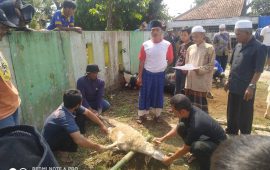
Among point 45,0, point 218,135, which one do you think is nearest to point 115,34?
point 218,135

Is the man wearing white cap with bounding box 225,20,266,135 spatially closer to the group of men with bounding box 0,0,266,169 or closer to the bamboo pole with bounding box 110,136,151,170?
the group of men with bounding box 0,0,266,169

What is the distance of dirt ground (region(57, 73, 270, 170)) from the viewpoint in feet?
12.0

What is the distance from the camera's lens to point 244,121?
417 cm

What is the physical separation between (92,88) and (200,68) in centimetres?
206

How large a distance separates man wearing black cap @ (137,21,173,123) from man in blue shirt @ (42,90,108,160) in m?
1.84

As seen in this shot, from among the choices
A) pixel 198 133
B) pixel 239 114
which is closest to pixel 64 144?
pixel 198 133

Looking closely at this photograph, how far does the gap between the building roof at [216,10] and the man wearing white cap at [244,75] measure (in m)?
23.9

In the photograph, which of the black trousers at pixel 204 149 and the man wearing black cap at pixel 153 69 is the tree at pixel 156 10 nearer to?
the man wearing black cap at pixel 153 69

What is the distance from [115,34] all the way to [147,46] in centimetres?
293

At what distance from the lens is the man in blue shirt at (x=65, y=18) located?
537cm

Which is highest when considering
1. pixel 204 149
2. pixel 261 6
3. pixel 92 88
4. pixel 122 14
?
pixel 261 6

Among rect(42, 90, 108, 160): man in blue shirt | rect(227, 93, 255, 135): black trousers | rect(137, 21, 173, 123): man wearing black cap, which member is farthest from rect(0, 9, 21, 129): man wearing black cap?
rect(227, 93, 255, 135): black trousers

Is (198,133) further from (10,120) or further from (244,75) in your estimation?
(10,120)

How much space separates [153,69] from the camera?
500 cm
